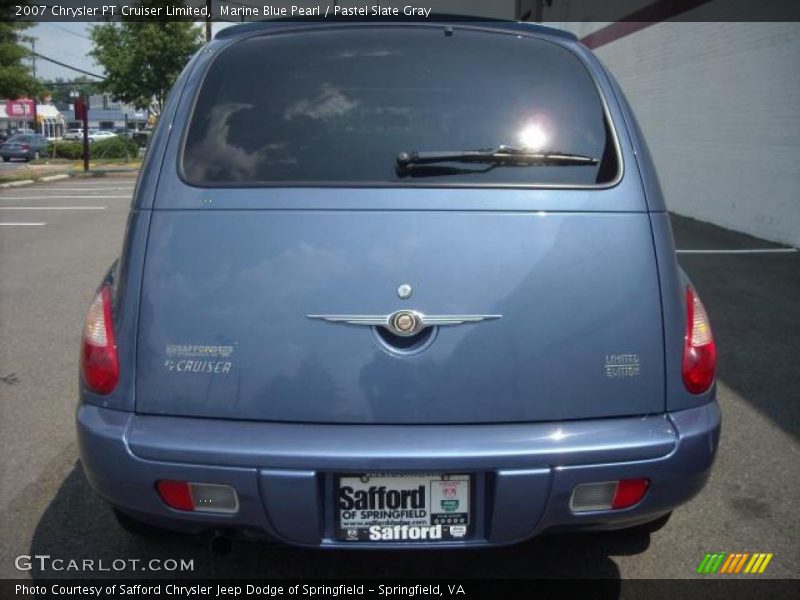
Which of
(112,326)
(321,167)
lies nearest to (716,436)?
(321,167)

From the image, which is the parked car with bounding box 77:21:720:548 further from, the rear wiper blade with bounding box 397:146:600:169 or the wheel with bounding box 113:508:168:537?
the wheel with bounding box 113:508:168:537

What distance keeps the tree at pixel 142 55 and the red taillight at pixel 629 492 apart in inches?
1277

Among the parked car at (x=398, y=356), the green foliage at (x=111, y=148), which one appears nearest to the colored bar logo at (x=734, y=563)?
the parked car at (x=398, y=356)

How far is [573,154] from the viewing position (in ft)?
7.50

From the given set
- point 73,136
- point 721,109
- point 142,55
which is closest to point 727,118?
point 721,109

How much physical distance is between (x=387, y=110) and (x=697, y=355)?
1.19 m

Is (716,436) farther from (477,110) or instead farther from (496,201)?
(477,110)

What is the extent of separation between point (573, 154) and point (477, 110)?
0.34 metres

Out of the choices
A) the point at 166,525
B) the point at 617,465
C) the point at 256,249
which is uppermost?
the point at 256,249

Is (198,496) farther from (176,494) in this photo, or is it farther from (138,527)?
(138,527)

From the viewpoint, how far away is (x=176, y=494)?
6.75ft

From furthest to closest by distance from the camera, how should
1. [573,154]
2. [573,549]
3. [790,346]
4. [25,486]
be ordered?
[790,346] → [25,486] → [573,549] → [573,154]

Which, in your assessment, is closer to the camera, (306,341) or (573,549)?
(306,341)

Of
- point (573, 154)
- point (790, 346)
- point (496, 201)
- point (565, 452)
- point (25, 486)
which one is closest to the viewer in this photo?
point (565, 452)
